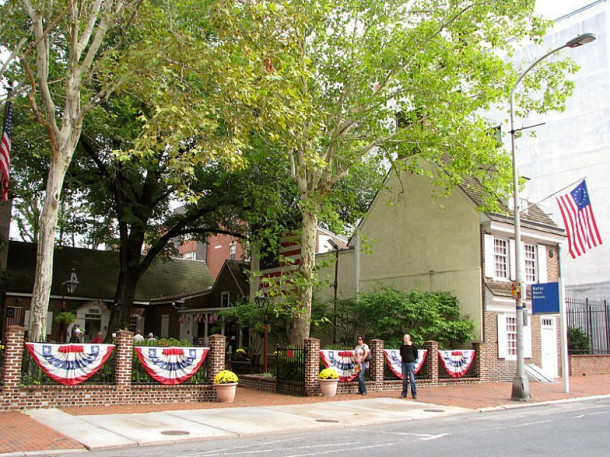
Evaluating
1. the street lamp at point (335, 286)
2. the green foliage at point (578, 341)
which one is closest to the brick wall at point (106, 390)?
the street lamp at point (335, 286)

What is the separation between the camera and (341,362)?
18391mm

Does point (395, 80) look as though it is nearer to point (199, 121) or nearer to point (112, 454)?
point (199, 121)

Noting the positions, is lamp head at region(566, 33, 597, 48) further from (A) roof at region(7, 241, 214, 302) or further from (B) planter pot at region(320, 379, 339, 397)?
(A) roof at region(7, 241, 214, 302)

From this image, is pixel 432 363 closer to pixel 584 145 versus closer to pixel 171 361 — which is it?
pixel 171 361

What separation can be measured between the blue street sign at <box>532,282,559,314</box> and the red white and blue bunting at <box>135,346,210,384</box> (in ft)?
35.5

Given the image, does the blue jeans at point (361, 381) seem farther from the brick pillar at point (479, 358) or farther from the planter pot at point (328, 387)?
the brick pillar at point (479, 358)

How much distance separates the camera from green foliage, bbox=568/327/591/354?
27.2 m

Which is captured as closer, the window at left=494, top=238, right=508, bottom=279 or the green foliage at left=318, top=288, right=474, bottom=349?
the green foliage at left=318, top=288, right=474, bottom=349

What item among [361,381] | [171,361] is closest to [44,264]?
[171,361]

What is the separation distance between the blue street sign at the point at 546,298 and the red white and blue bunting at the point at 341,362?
6289 mm

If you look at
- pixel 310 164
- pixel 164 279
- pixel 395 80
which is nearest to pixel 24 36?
pixel 310 164

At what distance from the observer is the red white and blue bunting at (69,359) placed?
13.7 m

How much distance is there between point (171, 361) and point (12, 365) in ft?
12.8

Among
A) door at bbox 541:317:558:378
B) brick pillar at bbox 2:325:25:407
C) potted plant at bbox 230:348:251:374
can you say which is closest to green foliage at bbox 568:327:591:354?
door at bbox 541:317:558:378
